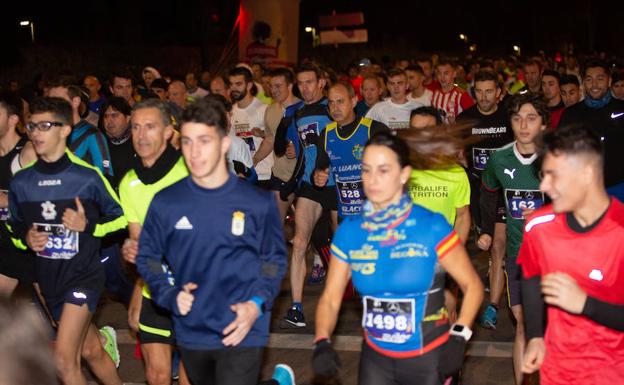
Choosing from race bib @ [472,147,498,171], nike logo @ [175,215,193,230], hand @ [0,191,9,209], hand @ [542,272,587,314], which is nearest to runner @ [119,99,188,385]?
nike logo @ [175,215,193,230]

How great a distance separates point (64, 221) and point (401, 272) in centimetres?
243

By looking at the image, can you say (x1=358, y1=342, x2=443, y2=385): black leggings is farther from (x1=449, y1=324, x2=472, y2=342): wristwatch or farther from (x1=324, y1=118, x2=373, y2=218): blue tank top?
(x1=324, y1=118, x2=373, y2=218): blue tank top

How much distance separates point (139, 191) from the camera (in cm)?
578

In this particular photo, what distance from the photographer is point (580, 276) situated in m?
4.23

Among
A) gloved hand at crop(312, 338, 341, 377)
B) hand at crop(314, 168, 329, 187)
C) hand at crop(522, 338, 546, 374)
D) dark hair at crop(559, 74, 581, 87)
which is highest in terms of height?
dark hair at crop(559, 74, 581, 87)

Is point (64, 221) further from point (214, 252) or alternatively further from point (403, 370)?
point (403, 370)

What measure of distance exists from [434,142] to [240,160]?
3.39 m

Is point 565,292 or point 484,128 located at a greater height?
point 484,128

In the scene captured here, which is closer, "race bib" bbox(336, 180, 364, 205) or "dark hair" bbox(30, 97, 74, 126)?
"dark hair" bbox(30, 97, 74, 126)

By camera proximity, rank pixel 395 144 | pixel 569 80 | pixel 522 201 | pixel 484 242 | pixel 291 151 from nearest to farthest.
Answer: pixel 395 144 → pixel 522 201 → pixel 484 242 → pixel 291 151 → pixel 569 80

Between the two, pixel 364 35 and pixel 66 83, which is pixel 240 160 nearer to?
pixel 66 83

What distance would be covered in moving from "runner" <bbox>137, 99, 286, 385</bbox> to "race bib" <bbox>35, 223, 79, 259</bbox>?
4.13 ft

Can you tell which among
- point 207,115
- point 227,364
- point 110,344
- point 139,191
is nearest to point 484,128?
point 110,344

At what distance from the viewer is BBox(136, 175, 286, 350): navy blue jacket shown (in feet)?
15.6
